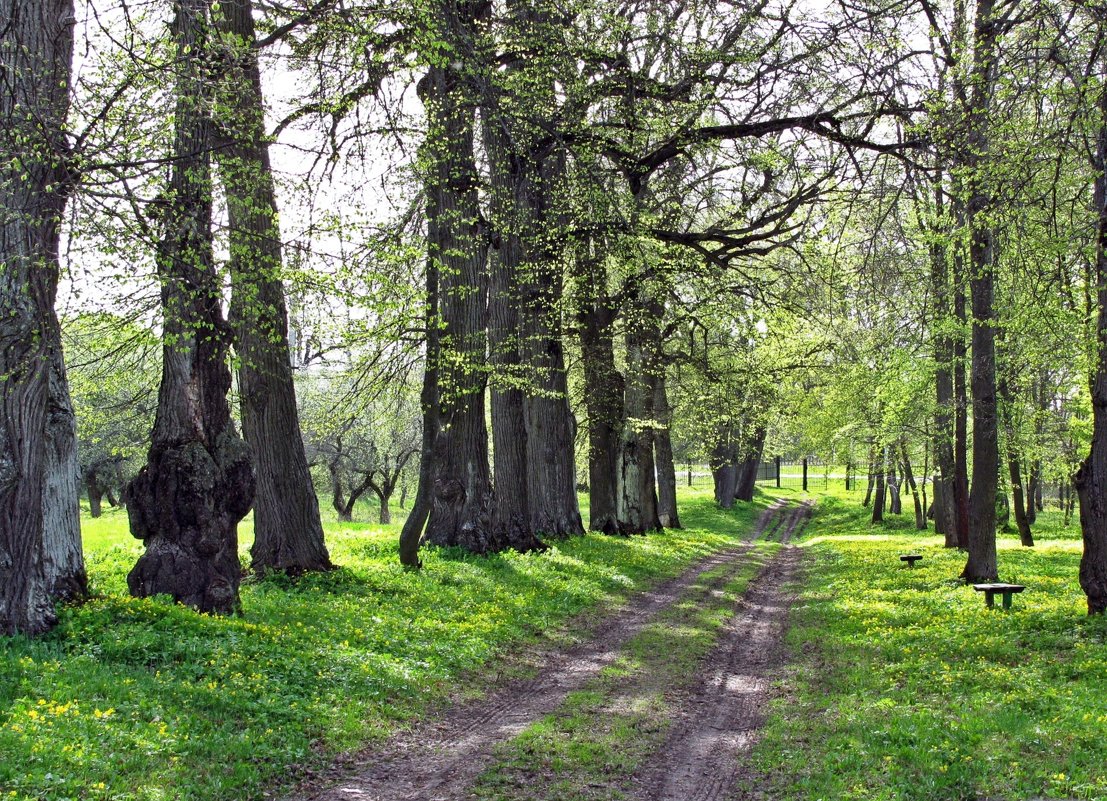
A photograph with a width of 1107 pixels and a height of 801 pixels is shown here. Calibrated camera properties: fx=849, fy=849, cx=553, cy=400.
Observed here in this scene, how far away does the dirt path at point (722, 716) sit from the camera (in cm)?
657

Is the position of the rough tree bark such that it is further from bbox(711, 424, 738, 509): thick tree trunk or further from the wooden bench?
bbox(711, 424, 738, 509): thick tree trunk

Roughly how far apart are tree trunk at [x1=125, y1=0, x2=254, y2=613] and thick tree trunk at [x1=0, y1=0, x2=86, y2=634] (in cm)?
134

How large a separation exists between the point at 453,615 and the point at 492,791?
5.49 metres

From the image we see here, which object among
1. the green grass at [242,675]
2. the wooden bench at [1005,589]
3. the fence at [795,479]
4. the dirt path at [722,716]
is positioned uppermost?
the green grass at [242,675]

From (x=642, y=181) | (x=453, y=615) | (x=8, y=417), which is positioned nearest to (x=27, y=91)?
(x=8, y=417)

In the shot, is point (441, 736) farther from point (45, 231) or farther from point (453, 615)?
point (45, 231)

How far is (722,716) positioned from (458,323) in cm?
916

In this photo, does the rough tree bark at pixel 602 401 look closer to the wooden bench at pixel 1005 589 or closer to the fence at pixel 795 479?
the wooden bench at pixel 1005 589

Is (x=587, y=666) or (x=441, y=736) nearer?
(x=441, y=736)

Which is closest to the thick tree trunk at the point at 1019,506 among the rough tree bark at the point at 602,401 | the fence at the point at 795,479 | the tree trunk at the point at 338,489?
the rough tree bark at the point at 602,401

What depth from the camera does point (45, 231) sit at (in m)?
8.07

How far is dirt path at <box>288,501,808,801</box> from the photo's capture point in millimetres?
6285

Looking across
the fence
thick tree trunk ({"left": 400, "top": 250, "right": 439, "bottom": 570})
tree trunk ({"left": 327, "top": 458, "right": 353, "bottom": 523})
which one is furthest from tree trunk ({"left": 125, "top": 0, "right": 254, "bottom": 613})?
the fence

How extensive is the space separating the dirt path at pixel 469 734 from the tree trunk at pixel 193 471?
3.49 m
